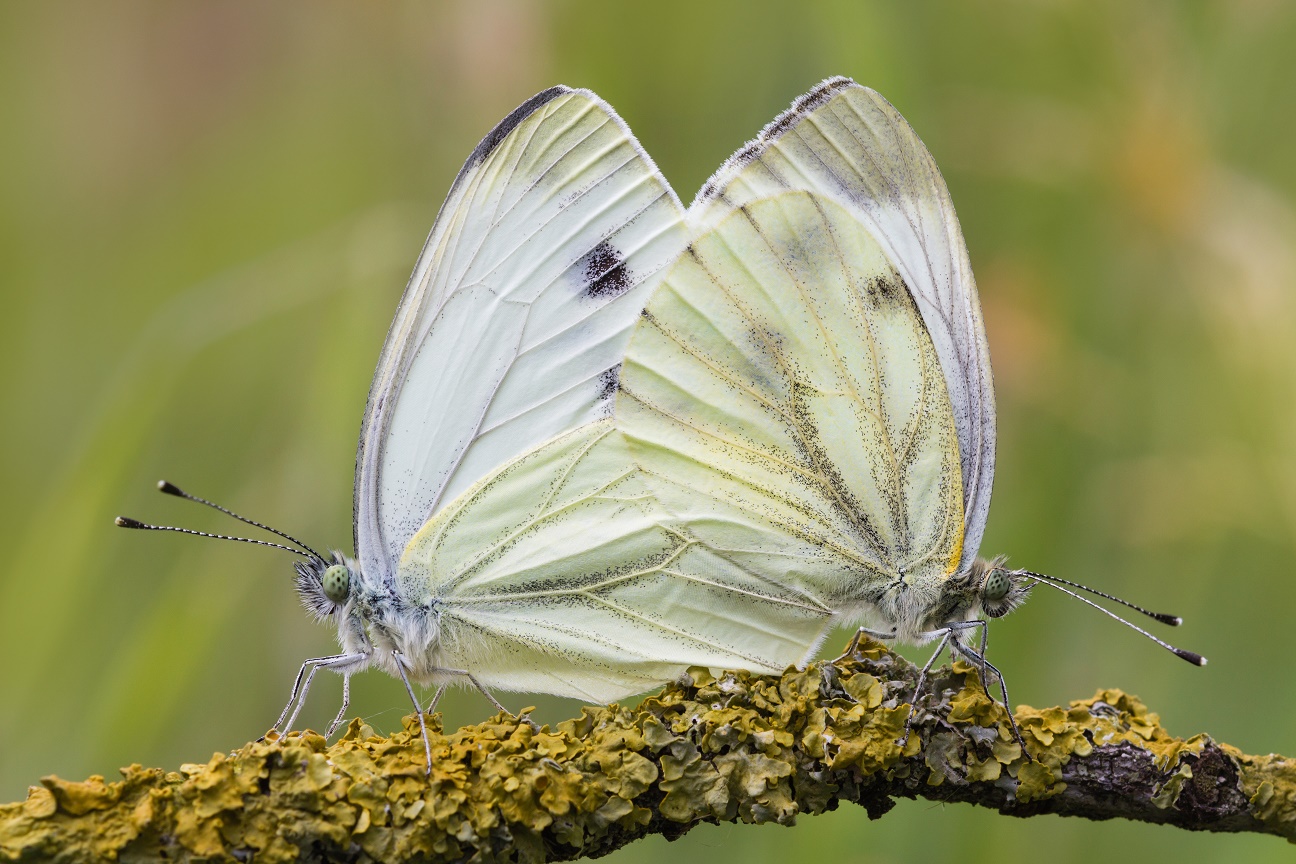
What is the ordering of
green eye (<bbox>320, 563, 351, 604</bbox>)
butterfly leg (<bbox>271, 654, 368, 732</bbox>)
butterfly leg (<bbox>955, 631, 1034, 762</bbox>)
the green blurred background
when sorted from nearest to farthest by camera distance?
butterfly leg (<bbox>955, 631, 1034, 762</bbox>)
butterfly leg (<bbox>271, 654, 368, 732</bbox>)
green eye (<bbox>320, 563, 351, 604</bbox>)
the green blurred background

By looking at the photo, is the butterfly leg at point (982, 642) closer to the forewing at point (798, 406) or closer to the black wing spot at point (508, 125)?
the forewing at point (798, 406)

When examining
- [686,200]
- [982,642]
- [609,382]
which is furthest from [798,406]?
[686,200]

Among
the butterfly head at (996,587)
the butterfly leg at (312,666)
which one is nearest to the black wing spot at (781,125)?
the butterfly head at (996,587)

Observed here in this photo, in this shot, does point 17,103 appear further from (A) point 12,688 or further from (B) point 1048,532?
(B) point 1048,532

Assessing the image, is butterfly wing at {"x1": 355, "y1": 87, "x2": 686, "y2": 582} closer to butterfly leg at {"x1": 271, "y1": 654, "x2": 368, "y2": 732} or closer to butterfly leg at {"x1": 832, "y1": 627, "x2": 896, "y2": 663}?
butterfly leg at {"x1": 271, "y1": 654, "x2": 368, "y2": 732}

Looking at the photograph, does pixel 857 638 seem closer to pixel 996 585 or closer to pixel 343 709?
pixel 996 585

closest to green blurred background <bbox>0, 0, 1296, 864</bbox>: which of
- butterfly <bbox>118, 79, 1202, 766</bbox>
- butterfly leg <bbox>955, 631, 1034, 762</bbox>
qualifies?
butterfly <bbox>118, 79, 1202, 766</bbox>
